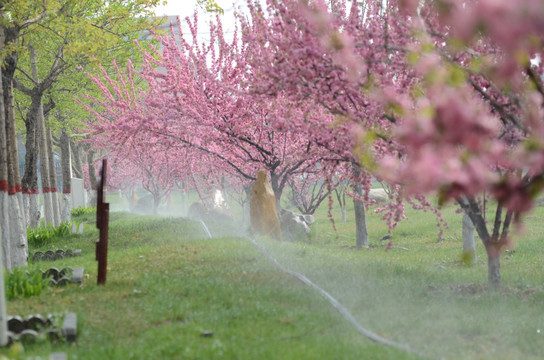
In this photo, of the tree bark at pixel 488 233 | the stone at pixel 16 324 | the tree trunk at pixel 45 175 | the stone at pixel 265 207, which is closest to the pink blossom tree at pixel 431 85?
the tree bark at pixel 488 233

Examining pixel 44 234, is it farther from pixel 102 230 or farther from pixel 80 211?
pixel 80 211

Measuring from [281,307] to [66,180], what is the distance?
71.1 feet

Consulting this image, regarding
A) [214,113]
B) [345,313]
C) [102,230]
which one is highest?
[214,113]

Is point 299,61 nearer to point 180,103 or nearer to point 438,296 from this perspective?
point 438,296

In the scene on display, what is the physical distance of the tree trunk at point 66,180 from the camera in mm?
25886

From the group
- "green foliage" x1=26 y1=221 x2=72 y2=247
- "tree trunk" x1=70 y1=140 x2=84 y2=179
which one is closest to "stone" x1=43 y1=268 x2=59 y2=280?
"green foliage" x1=26 y1=221 x2=72 y2=247

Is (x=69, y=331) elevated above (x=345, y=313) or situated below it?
above

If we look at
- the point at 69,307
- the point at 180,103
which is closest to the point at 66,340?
the point at 69,307

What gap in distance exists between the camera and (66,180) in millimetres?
27500

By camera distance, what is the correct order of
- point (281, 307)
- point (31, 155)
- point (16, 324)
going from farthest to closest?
point (31, 155) → point (281, 307) → point (16, 324)

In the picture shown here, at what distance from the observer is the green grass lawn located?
6262 millimetres

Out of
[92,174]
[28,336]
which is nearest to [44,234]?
[28,336]

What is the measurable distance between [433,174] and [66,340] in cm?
505

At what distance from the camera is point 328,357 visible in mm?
5707
